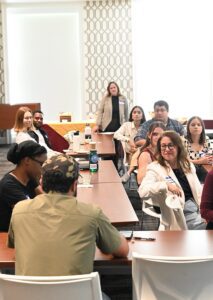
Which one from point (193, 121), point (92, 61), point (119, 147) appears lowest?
point (119, 147)

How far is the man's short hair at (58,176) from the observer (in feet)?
6.71

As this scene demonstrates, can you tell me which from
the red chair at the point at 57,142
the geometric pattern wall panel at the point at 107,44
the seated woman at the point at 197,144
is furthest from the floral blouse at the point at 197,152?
the geometric pattern wall panel at the point at 107,44

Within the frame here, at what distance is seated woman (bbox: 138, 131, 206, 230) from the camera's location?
11.2 ft

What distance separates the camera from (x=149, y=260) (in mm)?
1939

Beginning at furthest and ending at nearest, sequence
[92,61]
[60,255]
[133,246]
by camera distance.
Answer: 1. [92,61]
2. [133,246]
3. [60,255]

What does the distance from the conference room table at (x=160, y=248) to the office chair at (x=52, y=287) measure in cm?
35

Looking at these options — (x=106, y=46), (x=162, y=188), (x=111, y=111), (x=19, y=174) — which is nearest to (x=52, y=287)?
(x=19, y=174)

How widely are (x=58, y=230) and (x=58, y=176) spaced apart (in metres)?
0.23

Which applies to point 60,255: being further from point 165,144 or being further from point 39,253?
point 165,144

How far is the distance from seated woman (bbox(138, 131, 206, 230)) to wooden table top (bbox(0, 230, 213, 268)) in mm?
849

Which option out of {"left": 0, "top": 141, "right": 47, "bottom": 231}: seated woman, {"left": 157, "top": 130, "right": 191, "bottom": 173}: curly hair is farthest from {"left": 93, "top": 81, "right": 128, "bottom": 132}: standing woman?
{"left": 0, "top": 141, "right": 47, "bottom": 231}: seated woman

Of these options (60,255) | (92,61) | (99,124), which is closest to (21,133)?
(99,124)

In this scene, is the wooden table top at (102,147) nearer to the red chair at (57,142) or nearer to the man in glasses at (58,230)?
the red chair at (57,142)

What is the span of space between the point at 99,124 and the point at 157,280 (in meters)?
5.97
